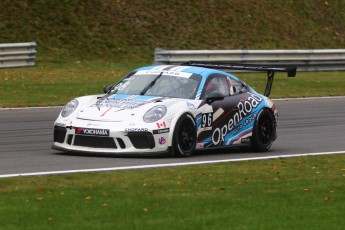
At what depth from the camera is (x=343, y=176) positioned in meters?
12.0

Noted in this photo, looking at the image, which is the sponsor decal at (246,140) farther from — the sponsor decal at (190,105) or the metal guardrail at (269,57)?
the metal guardrail at (269,57)

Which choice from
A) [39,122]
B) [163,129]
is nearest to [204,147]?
[163,129]

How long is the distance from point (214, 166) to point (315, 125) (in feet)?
21.9

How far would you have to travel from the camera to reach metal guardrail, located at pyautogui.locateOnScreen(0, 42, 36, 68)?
26562 mm

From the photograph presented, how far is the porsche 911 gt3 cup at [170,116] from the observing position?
13562 mm

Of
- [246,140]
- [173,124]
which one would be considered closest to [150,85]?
[173,124]

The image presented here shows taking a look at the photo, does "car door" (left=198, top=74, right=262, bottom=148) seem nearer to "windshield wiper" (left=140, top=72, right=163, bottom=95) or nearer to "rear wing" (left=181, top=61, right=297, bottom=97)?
"rear wing" (left=181, top=61, right=297, bottom=97)

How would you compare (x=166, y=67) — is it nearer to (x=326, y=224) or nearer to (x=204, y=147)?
(x=204, y=147)

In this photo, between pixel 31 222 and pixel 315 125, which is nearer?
pixel 31 222

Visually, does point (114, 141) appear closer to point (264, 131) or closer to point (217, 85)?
point (217, 85)

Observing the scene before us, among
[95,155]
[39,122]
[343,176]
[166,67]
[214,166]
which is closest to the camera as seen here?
[343,176]

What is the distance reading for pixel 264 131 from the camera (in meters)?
15.6

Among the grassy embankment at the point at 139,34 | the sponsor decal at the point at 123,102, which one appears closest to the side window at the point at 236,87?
the sponsor decal at the point at 123,102

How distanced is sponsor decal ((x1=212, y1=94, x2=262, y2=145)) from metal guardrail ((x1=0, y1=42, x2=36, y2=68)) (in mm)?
12195
